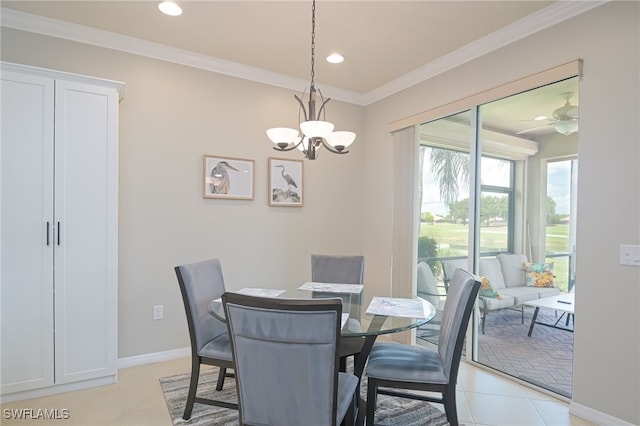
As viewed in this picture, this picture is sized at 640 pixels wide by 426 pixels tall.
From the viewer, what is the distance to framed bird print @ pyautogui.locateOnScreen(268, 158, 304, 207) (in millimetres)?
3736

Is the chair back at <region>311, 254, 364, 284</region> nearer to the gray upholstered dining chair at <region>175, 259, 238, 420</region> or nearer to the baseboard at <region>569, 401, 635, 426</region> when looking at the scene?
the gray upholstered dining chair at <region>175, 259, 238, 420</region>

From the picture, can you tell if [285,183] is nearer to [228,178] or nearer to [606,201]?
[228,178]

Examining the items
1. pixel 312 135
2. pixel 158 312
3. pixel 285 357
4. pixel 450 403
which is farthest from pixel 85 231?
pixel 450 403

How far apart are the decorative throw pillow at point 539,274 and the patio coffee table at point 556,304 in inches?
4.4

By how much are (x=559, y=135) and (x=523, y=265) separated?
1033mm

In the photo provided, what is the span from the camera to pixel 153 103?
10.4 feet

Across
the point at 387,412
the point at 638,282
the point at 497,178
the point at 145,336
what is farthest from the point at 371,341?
the point at 145,336

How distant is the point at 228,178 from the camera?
11.4 ft

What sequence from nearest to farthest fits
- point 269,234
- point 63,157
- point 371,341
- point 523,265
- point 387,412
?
point 371,341, point 387,412, point 63,157, point 523,265, point 269,234

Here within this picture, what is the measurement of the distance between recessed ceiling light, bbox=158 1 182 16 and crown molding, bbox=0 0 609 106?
60cm

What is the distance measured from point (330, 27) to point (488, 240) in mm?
2175

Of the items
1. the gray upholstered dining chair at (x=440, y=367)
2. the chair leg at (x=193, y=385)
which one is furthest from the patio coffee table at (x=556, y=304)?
the chair leg at (x=193, y=385)

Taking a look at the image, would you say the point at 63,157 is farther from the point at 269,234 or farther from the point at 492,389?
the point at 492,389

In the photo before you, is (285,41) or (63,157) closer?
(63,157)
